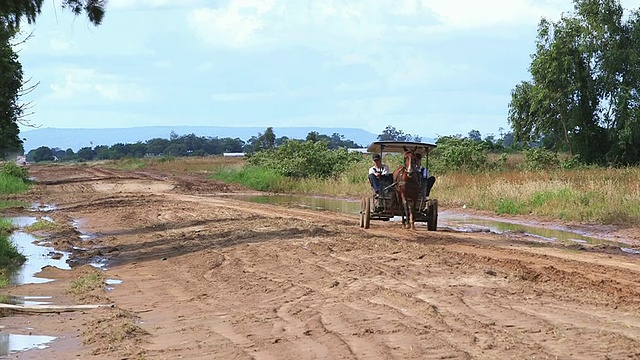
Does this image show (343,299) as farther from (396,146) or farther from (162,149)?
(162,149)

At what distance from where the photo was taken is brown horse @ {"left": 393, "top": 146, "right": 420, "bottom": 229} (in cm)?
2112

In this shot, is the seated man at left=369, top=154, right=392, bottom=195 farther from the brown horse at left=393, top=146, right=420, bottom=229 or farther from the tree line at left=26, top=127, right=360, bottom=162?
the tree line at left=26, top=127, right=360, bottom=162

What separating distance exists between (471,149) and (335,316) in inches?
1525

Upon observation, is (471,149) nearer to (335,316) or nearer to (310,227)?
(310,227)

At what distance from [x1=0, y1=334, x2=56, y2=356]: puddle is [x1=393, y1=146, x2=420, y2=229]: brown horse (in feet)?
39.1

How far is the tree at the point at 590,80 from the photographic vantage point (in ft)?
178

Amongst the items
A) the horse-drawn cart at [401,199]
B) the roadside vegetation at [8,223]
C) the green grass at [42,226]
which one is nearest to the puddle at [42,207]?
the roadside vegetation at [8,223]

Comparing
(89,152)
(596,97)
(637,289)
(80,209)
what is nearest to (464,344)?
(637,289)

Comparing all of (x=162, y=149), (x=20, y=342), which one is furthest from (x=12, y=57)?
(x=162, y=149)

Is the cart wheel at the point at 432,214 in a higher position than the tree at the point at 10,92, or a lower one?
lower

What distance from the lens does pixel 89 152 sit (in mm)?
163625

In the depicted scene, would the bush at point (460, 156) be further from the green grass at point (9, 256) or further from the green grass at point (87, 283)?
the green grass at point (87, 283)


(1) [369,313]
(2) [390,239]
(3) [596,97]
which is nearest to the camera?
(1) [369,313]

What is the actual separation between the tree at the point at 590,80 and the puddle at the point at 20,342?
156 ft
